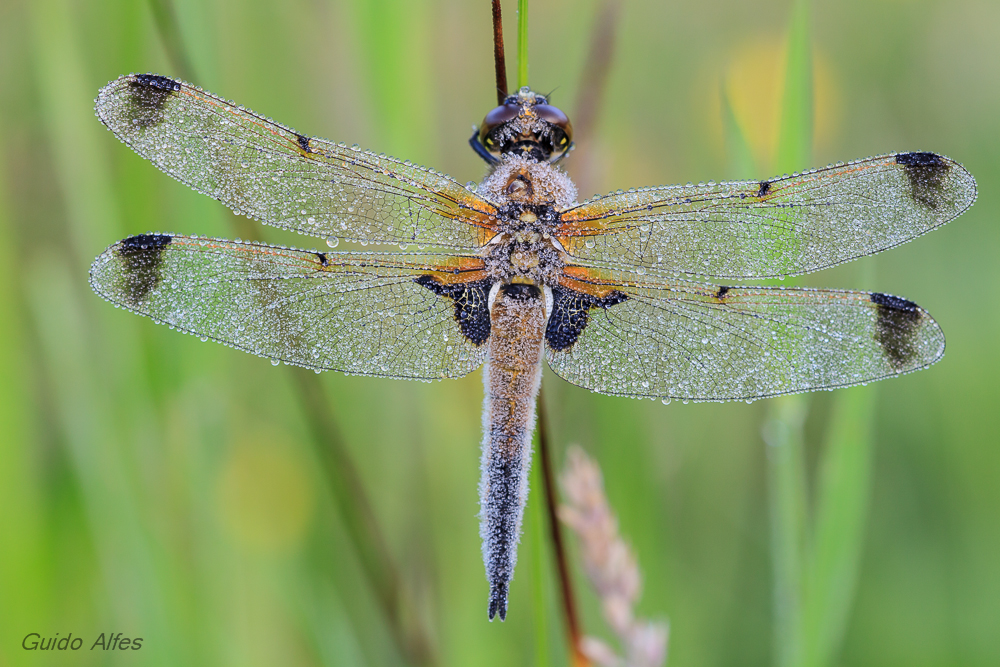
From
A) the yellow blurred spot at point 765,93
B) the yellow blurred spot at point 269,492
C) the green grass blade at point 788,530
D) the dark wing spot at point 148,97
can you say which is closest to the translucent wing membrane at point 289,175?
the dark wing spot at point 148,97

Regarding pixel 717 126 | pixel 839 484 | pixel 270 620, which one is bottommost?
pixel 270 620

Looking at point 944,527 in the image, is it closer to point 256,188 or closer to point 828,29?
point 256,188

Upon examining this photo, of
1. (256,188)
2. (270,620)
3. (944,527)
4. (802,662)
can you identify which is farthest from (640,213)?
(944,527)

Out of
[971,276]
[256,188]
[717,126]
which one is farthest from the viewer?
[717,126]

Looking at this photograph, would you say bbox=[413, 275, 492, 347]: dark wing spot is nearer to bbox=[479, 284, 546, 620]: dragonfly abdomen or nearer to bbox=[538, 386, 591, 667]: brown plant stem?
bbox=[479, 284, 546, 620]: dragonfly abdomen

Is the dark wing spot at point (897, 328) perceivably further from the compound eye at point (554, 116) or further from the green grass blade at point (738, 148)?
the compound eye at point (554, 116)
